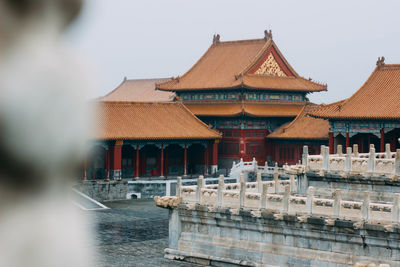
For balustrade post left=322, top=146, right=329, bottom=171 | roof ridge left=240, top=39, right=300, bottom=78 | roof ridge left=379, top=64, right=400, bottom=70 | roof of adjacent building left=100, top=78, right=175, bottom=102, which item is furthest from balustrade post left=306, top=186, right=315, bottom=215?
roof of adjacent building left=100, top=78, right=175, bottom=102

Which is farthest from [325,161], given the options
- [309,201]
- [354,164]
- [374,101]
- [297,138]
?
[297,138]

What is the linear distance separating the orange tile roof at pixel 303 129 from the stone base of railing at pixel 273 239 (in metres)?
29.7

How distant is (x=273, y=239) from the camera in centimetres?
2211

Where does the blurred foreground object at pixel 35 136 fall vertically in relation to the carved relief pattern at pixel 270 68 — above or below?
below

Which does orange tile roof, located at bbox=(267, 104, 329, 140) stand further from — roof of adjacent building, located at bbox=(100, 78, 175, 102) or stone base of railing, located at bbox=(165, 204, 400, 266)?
stone base of railing, located at bbox=(165, 204, 400, 266)

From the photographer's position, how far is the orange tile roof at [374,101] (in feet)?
155

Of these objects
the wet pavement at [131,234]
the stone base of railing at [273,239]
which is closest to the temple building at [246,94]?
the wet pavement at [131,234]

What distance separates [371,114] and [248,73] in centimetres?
1485

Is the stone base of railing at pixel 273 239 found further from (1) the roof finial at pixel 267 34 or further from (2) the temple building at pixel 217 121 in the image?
(1) the roof finial at pixel 267 34

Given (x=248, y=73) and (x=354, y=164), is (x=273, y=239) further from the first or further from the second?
(x=248, y=73)

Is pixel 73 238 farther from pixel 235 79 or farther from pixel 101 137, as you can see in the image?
pixel 235 79

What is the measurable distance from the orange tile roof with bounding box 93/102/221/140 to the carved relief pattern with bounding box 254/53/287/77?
29.3 ft

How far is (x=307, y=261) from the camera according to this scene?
2109 cm

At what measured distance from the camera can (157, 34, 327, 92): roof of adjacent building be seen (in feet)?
192
